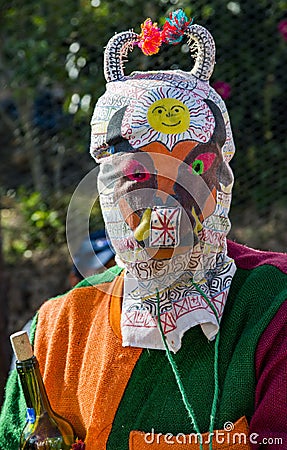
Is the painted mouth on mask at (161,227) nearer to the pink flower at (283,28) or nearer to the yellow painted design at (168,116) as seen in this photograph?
the yellow painted design at (168,116)

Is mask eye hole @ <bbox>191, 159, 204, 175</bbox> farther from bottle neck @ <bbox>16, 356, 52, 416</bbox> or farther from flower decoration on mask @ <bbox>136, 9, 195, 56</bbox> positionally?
bottle neck @ <bbox>16, 356, 52, 416</bbox>

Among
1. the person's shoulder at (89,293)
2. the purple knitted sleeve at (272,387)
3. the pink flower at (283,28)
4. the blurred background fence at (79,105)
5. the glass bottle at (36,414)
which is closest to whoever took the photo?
the purple knitted sleeve at (272,387)

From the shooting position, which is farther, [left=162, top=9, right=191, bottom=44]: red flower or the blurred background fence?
the blurred background fence

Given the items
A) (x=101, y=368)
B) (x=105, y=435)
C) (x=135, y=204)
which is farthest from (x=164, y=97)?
(x=105, y=435)

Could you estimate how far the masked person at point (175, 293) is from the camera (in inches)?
58.0

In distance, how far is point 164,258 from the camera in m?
1.48

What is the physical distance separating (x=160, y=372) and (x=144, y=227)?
326mm

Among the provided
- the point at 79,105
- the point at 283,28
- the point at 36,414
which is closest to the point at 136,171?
the point at 36,414

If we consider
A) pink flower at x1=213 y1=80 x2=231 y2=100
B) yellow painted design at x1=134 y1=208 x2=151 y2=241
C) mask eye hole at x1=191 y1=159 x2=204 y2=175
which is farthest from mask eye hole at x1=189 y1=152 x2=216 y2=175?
pink flower at x1=213 y1=80 x2=231 y2=100

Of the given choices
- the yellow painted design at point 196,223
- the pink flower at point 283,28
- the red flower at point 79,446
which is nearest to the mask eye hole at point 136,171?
the yellow painted design at point 196,223

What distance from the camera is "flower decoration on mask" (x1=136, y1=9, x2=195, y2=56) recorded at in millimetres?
1618

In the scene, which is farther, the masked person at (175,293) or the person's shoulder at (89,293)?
the person's shoulder at (89,293)

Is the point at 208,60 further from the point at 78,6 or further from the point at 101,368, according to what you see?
the point at 78,6

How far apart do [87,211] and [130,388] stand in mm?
412
